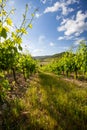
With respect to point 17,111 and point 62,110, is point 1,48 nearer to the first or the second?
point 17,111

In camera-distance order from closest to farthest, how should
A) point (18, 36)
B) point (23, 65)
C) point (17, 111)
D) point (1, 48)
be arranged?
point (18, 36), point (1, 48), point (17, 111), point (23, 65)

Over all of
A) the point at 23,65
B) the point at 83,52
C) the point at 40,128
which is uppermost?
the point at 83,52

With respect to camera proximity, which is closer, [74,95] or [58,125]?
[58,125]

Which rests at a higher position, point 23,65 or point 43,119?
point 23,65

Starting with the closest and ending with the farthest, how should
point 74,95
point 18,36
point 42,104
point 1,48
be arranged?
point 18,36
point 1,48
point 42,104
point 74,95

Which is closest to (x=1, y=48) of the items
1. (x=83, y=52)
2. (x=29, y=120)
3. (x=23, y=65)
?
(x=29, y=120)

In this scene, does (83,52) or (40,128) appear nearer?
(40,128)

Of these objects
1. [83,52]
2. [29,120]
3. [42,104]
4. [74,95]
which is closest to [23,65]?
[83,52]

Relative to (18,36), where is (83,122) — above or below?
below

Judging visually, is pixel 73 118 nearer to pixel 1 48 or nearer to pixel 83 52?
pixel 1 48

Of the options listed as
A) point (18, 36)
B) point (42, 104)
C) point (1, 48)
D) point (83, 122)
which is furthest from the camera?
point (42, 104)

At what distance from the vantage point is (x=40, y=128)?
545cm

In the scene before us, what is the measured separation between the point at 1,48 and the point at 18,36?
35.9 inches

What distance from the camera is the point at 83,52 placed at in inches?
757
